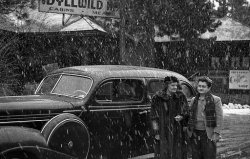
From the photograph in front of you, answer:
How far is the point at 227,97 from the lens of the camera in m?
21.9

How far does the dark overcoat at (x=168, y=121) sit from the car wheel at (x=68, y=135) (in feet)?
3.54

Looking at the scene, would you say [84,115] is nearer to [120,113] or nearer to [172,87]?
[120,113]

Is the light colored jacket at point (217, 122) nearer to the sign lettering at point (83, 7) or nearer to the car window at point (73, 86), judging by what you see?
the car window at point (73, 86)

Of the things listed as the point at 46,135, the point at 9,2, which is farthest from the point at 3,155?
the point at 9,2

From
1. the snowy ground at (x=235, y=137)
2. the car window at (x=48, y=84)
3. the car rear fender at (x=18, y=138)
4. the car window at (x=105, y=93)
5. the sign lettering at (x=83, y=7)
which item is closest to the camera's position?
the car rear fender at (x=18, y=138)

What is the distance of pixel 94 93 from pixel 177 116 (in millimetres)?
1443

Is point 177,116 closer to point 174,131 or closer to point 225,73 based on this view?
point 174,131

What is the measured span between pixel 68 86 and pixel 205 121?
242 centimetres

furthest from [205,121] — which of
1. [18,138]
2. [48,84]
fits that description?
[48,84]

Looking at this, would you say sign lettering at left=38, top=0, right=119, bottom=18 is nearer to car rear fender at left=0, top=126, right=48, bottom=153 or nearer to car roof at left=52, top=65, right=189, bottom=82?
car roof at left=52, top=65, right=189, bottom=82

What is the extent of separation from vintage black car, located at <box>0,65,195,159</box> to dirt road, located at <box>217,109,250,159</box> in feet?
6.09

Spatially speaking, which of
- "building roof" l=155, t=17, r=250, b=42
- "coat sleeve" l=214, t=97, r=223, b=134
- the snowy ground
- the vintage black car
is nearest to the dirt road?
the snowy ground

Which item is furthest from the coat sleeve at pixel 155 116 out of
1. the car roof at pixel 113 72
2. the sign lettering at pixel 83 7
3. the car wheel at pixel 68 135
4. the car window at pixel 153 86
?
the sign lettering at pixel 83 7

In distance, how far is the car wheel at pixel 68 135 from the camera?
561cm
